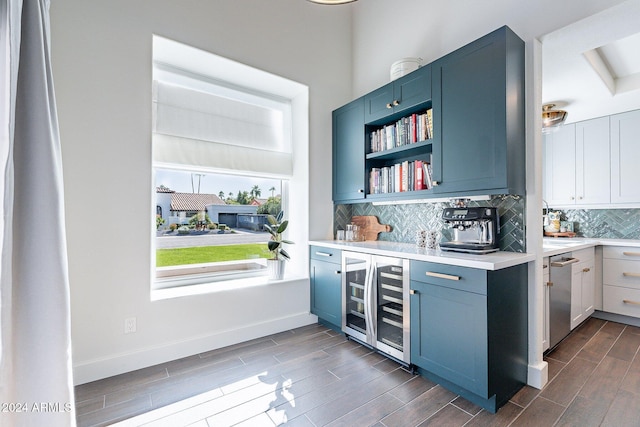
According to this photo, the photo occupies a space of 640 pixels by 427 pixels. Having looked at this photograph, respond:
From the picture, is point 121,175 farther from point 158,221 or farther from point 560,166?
point 560,166

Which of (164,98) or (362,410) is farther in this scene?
(164,98)

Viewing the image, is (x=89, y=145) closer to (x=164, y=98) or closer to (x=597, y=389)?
(x=164, y=98)

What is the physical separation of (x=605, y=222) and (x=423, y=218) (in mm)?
2688

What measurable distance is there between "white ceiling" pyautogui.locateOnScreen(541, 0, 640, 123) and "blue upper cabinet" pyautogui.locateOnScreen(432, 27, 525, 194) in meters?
0.38

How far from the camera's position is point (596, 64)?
Answer: 8.96 ft

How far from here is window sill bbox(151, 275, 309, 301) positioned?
257cm

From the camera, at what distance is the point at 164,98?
109 inches

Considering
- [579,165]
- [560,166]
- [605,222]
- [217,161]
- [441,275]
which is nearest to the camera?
[441,275]

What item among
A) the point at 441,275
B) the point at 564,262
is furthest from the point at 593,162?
the point at 441,275

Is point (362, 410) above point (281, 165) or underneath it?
underneath

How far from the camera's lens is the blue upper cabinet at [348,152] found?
3.13 m

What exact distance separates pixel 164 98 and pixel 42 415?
2.49 meters

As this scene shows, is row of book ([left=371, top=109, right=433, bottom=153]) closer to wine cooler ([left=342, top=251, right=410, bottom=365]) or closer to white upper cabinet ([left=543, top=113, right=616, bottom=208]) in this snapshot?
wine cooler ([left=342, top=251, right=410, bottom=365])

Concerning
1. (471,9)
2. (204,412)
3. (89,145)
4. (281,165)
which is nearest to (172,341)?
(204,412)
